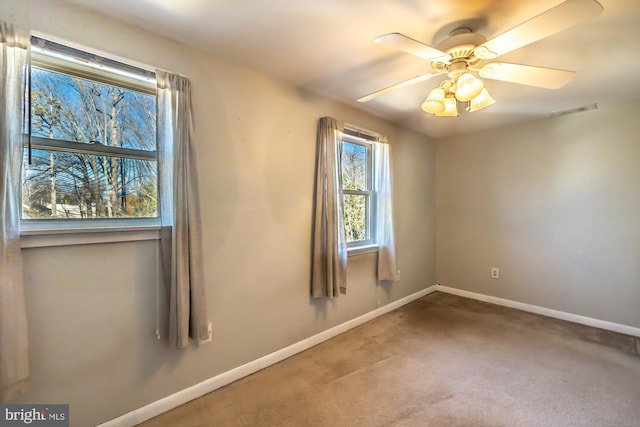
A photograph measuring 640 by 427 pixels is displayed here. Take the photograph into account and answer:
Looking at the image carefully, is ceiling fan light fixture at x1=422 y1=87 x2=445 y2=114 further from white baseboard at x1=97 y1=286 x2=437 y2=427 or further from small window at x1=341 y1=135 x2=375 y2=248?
white baseboard at x1=97 y1=286 x2=437 y2=427

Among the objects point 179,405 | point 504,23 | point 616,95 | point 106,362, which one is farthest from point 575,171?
point 106,362

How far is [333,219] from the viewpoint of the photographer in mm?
2504

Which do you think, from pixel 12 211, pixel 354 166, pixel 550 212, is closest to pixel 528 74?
pixel 354 166

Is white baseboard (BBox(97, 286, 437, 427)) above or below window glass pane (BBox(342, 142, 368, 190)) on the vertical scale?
below

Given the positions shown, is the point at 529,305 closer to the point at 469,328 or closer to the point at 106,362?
the point at 469,328

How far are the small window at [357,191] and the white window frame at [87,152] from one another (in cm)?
182

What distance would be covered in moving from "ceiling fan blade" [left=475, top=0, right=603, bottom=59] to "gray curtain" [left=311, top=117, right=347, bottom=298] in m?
1.33

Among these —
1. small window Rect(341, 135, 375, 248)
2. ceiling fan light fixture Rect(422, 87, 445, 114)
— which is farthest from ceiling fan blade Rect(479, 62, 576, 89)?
small window Rect(341, 135, 375, 248)

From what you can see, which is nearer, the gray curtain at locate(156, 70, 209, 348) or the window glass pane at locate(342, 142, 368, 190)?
the gray curtain at locate(156, 70, 209, 348)

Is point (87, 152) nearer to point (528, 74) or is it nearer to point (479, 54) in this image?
point (479, 54)

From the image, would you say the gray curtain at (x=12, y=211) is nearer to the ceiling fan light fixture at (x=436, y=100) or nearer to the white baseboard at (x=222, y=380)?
the white baseboard at (x=222, y=380)

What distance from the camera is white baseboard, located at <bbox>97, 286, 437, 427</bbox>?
1589 millimetres

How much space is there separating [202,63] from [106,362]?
6.18 ft

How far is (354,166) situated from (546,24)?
2081mm
